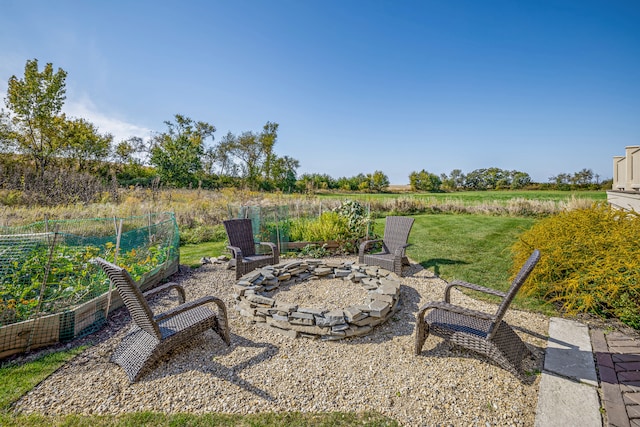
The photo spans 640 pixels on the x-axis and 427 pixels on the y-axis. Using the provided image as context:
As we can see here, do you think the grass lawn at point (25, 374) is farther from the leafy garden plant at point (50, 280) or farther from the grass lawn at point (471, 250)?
the grass lawn at point (471, 250)

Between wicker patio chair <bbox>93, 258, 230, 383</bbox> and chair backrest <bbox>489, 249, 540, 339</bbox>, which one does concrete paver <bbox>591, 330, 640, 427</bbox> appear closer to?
chair backrest <bbox>489, 249, 540, 339</bbox>

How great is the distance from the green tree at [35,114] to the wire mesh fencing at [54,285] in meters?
14.4

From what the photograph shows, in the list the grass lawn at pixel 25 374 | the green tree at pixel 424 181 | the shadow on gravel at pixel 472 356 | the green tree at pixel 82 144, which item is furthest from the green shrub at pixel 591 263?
the green tree at pixel 424 181

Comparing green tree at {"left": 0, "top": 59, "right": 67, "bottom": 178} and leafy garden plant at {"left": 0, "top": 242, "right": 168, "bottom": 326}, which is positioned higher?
green tree at {"left": 0, "top": 59, "right": 67, "bottom": 178}

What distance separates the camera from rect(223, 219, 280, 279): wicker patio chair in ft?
15.3

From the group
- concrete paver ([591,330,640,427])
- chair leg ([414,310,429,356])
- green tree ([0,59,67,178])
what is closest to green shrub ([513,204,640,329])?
concrete paver ([591,330,640,427])

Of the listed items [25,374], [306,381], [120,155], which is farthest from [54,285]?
[120,155]

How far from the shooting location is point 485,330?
96.3 inches

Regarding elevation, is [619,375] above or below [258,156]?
below

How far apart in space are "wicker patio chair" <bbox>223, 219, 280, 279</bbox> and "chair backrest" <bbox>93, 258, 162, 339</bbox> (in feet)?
7.49

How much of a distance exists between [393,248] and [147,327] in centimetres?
429

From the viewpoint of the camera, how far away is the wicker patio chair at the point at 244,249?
4648mm

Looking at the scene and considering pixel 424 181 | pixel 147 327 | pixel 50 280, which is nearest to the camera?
pixel 147 327

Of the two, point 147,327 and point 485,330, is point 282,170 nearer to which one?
point 147,327
